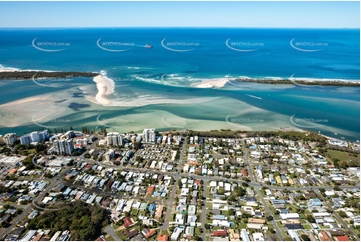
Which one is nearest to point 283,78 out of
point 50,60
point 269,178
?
point 269,178

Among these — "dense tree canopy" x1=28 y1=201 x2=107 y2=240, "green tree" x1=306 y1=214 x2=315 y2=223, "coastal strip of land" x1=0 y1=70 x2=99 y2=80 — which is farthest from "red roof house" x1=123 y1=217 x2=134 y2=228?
"coastal strip of land" x1=0 y1=70 x2=99 y2=80

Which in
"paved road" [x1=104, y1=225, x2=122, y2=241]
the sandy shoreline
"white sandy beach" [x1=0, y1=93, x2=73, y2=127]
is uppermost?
the sandy shoreline

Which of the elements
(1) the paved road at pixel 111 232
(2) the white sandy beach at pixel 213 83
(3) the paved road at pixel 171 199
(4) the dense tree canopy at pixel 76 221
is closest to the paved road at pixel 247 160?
(3) the paved road at pixel 171 199

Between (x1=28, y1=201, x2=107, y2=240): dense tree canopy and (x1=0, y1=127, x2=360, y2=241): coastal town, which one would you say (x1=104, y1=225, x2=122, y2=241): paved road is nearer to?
(x1=0, y1=127, x2=360, y2=241): coastal town

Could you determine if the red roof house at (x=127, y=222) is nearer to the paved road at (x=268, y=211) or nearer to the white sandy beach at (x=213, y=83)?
the paved road at (x=268, y=211)

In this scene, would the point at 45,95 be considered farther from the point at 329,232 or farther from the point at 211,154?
the point at 329,232
